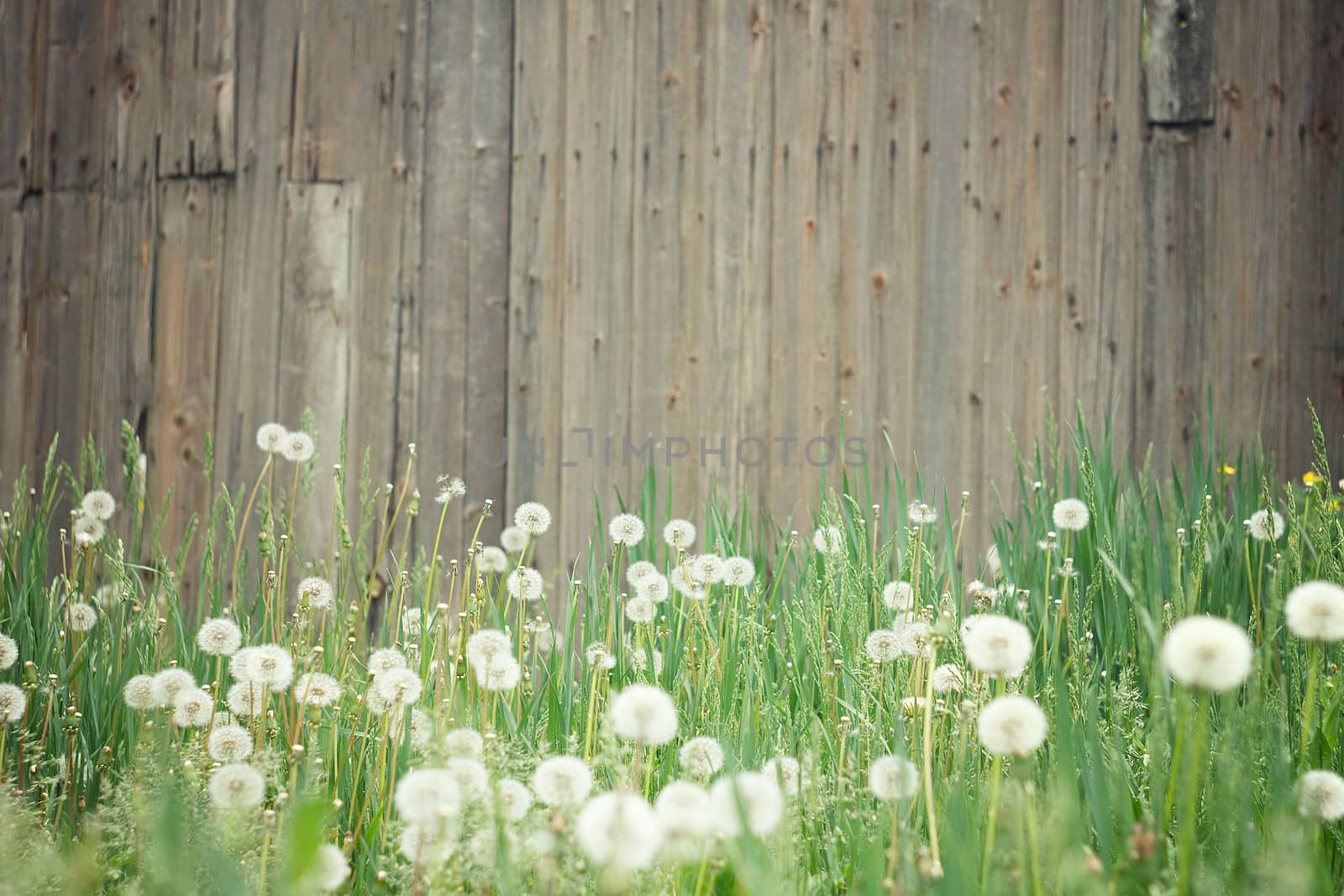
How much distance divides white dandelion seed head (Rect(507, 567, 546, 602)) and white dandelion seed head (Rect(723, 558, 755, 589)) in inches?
14.0

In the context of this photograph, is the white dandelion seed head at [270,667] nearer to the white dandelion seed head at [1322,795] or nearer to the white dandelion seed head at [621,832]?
the white dandelion seed head at [621,832]

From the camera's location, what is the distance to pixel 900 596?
5.58 feet

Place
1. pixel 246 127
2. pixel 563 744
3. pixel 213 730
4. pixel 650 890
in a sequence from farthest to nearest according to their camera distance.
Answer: pixel 246 127
pixel 563 744
pixel 213 730
pixel 650 890

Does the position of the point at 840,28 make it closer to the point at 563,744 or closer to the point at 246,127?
the point at 246,127

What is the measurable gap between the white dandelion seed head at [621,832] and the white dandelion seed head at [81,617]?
139 cm

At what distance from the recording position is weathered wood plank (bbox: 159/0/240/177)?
3.49 m

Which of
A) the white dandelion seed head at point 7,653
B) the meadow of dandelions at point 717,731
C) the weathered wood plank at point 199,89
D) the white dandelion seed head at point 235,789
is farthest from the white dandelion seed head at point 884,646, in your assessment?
the weathered wood plank at point 199,89

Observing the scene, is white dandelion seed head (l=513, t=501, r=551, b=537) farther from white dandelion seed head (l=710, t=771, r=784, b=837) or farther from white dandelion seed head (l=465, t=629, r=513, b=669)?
white dandelion seed head (l=710, t=771, r=784, b=837)

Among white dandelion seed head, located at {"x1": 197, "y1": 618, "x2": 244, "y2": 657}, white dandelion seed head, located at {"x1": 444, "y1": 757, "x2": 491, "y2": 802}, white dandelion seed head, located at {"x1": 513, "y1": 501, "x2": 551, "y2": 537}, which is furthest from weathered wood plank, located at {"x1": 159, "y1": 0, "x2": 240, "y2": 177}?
white dandelion seed head, located at {"x1": 444, "y1": 757, "x2": 491, "y2": 802}

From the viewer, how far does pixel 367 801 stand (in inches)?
52.2

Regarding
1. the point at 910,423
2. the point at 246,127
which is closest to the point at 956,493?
the point at 910,423

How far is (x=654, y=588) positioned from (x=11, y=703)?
1050mm

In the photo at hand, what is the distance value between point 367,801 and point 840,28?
3.04m

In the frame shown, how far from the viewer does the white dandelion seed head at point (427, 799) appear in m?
0.86
